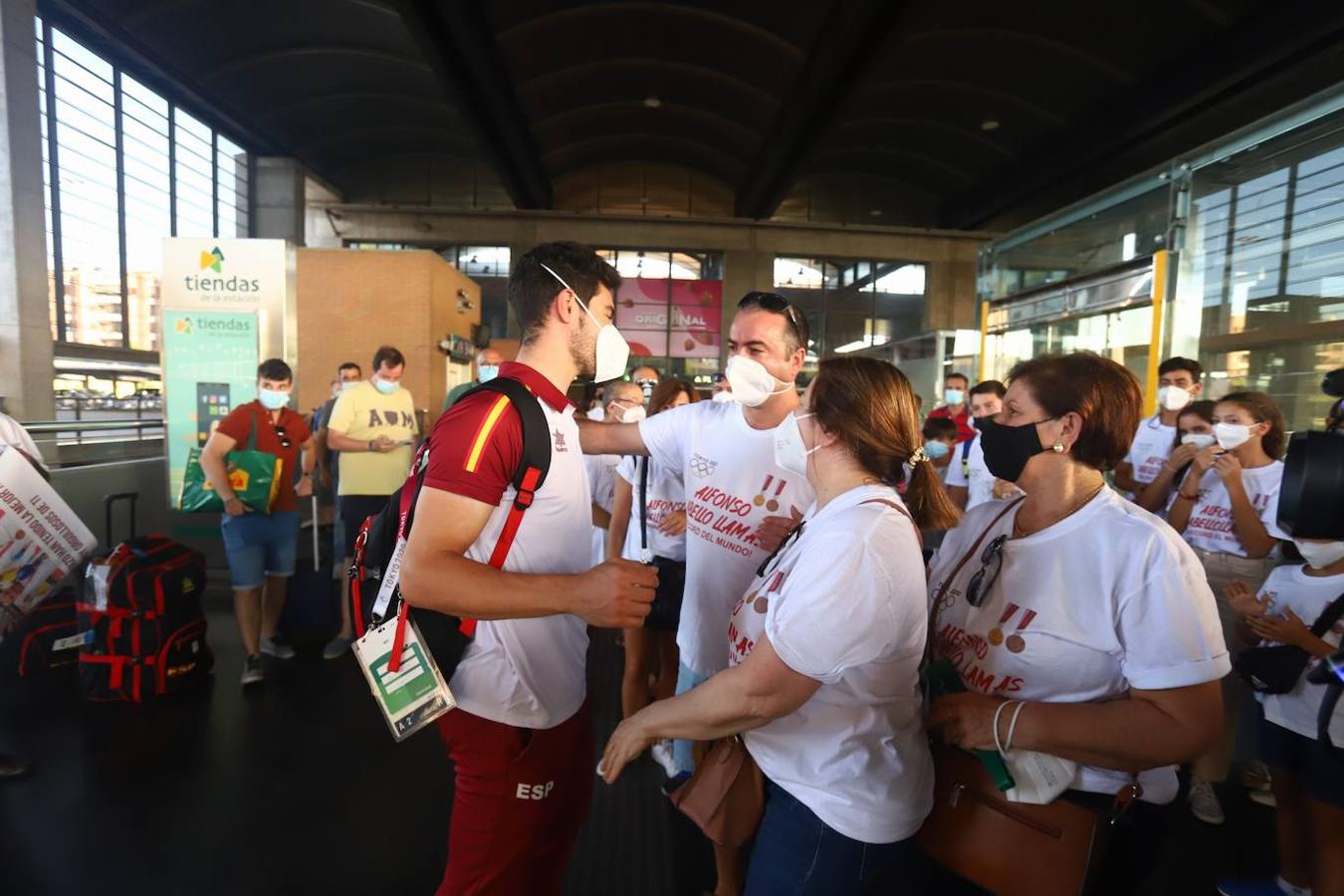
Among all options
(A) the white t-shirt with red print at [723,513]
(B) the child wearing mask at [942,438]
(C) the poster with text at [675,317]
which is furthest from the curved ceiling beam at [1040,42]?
(A) the white t-shirt with red print at [723,513]

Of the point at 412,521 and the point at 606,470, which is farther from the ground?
the point at 412,521

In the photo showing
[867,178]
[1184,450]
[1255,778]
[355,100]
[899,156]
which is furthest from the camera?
[867,178]

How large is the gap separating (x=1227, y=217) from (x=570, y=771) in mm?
5093

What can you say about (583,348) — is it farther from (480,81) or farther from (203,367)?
(480,81)

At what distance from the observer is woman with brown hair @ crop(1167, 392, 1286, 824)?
2.65m

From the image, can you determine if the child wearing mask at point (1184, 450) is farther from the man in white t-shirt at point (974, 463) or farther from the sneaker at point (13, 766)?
the sneaker at point (13, 766)

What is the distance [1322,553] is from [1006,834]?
58.6 inches

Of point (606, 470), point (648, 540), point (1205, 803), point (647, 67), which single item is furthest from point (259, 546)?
point (647, 67)

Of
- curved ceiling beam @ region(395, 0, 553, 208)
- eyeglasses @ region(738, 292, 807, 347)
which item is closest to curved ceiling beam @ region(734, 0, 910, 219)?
curved ceiling beam @ region(395, 0, 553, 208)

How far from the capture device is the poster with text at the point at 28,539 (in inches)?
103

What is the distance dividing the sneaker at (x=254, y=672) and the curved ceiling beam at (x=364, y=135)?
41.5 ft

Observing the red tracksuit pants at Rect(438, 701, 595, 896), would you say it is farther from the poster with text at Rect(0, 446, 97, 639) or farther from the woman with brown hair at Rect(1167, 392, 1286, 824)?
the woman with brown hair at Rect(1167, 392, 1286, 824)

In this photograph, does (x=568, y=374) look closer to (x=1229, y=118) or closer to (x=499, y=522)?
(x=499, y=522)

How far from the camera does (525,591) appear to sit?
3.53 ft
